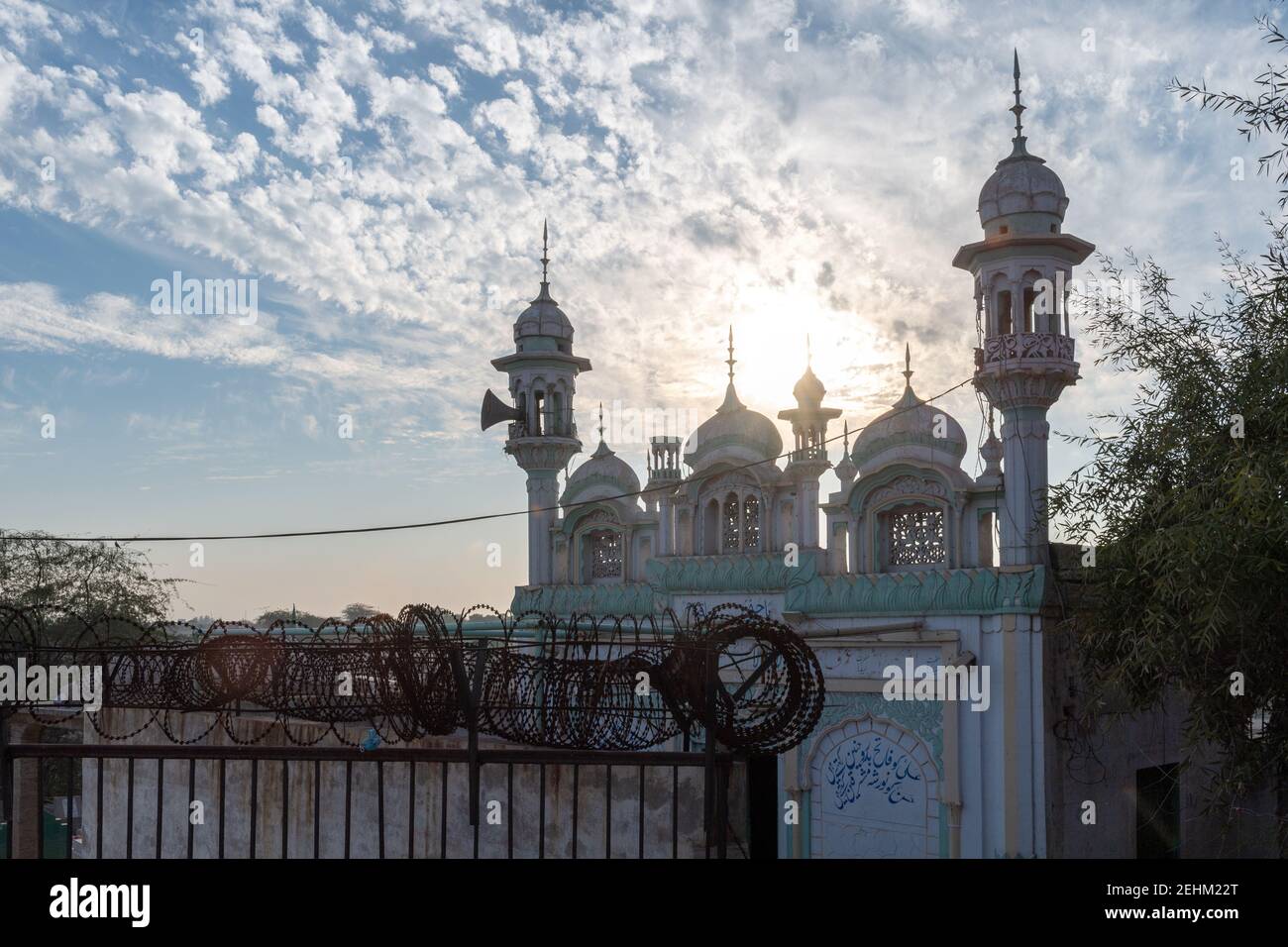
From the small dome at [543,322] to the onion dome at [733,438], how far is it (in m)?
5.48

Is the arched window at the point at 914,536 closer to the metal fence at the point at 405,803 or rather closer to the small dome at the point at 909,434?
the small dome at the point at 909,434

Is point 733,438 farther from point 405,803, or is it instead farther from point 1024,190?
point 405,803

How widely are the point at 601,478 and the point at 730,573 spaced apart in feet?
16.3

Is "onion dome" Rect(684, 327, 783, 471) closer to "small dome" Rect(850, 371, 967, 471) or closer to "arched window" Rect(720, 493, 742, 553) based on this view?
"arched window" Rect(720, 493, 742, 553)

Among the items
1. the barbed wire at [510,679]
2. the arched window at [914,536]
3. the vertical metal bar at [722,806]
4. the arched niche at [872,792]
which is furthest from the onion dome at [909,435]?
the vertical metal bar at [722,806]

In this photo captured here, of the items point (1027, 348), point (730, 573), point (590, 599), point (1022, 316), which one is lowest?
point (590, 599)

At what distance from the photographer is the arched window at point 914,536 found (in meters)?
→ 17.3

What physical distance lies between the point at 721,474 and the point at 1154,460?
9.09 m

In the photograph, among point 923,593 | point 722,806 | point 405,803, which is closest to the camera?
point 722,806

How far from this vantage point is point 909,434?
57.4ft

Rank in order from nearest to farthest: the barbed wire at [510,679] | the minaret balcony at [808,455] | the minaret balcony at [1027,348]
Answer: the barbed wire at [510,679] → the minaret balcony at [1027,348] → the minaret balcony at [808,455]

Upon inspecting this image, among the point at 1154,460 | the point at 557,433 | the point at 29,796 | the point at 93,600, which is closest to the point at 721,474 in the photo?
the point at 557,433
